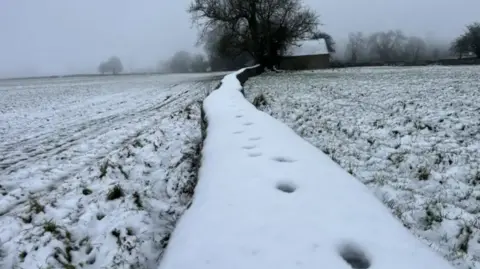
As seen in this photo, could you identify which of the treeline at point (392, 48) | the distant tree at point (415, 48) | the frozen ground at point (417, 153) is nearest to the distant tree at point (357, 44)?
the treeline at point (392, 48)

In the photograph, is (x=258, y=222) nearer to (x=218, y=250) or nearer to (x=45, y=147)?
(x=218, y=250)

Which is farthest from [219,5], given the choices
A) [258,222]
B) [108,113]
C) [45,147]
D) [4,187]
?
[258,222]

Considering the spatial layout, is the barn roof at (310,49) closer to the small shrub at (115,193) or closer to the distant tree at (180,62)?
the small shrub at (115,193)

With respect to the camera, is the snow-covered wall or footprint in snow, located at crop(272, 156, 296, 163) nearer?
the snow-covered wall

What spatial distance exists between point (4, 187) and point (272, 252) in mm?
4539

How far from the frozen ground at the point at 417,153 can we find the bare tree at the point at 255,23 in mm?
25197

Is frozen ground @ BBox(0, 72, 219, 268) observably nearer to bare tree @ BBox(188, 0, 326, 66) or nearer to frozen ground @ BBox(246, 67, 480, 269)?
frozen ground @ BBox(246, 67, 480, 269)

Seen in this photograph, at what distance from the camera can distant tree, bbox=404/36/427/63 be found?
10344 cm

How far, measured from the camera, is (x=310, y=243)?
206 cm

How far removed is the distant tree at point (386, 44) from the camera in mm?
102250

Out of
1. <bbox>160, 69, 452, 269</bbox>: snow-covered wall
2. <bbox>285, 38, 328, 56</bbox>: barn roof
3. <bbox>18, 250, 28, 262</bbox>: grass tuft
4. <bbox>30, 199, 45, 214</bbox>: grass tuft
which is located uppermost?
<bbox>285, 38, 328, 56</bbox>: barn roof

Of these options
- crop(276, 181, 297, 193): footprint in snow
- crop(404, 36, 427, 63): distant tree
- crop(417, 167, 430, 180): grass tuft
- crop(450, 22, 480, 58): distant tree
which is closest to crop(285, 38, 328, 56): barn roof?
crop(450, 22, 480, 58): distant tree

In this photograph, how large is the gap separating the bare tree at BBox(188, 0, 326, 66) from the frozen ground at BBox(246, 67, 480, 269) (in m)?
25.2

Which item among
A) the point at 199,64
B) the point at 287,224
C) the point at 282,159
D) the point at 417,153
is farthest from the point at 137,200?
the point at 199,64
